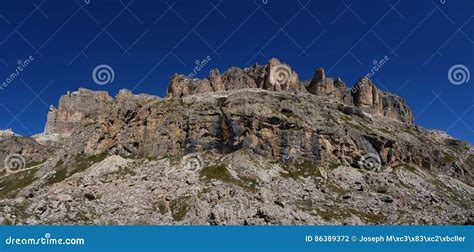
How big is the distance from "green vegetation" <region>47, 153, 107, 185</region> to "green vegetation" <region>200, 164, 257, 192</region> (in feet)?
128

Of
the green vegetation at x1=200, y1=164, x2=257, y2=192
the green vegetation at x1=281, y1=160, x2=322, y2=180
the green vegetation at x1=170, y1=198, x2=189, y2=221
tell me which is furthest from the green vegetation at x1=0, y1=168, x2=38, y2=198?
the green vegetation at x1=281, y1=160, x2=322, y2=180

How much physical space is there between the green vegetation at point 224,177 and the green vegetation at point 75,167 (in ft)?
128

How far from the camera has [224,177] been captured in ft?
397

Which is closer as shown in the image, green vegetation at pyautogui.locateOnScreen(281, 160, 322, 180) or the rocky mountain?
the rocky mountain

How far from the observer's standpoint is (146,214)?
10212 centimetres

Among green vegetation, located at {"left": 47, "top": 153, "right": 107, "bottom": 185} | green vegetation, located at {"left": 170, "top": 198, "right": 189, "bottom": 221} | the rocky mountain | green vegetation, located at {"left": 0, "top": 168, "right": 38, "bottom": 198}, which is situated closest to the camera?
green vegetation, located at {"left": 170, "top": 198, "right": 189, "bottom": 221}

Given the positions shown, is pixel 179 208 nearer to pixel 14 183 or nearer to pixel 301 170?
pixel 301 170

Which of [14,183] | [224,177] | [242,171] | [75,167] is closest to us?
[224,177]

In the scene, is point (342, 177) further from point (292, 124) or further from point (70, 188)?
point (70, 188)

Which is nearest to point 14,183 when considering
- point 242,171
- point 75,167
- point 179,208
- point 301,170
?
point 75,167

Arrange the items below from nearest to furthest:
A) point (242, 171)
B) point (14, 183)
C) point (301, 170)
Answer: point (242, 171) → point (301, 170) → point (14, 183)

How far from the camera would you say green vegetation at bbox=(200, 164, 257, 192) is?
118394mm

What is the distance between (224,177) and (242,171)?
8.22 metres

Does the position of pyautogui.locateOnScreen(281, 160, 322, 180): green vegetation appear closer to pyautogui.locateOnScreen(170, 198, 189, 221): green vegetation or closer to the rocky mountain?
the rocky mountain
